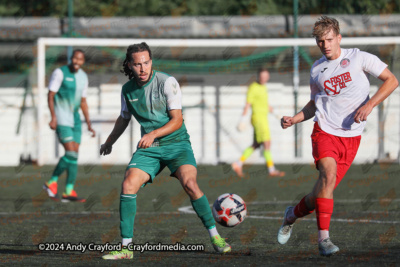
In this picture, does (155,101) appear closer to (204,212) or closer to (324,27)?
(204,212)

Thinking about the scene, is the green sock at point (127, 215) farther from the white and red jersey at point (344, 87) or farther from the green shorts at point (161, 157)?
the white and red jersey at point (344, 87)

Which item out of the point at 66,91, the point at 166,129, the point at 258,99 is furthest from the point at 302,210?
the point at 258,99

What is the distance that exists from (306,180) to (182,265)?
9526 mm

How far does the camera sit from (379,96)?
643 centimetres

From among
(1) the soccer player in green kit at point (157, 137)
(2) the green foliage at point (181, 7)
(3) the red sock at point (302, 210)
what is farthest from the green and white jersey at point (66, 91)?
(2) the green foliage at point (181, 7)

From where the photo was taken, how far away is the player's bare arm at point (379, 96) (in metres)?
6.34

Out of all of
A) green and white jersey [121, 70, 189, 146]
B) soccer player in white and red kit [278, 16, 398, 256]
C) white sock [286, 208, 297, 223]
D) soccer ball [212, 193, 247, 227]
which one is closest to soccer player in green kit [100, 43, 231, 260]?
green and white jersey [121, 70, 189, 146]

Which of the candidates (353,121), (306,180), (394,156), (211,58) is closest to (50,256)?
(353,121)

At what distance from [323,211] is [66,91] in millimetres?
6216

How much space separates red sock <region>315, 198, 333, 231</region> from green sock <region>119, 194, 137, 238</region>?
5.09 feet

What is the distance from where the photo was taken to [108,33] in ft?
72.1

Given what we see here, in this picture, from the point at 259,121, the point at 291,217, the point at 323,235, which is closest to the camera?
the point at 323,235

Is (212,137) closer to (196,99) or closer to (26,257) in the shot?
(196,99)

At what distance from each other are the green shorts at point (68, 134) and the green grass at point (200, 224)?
0.99m
